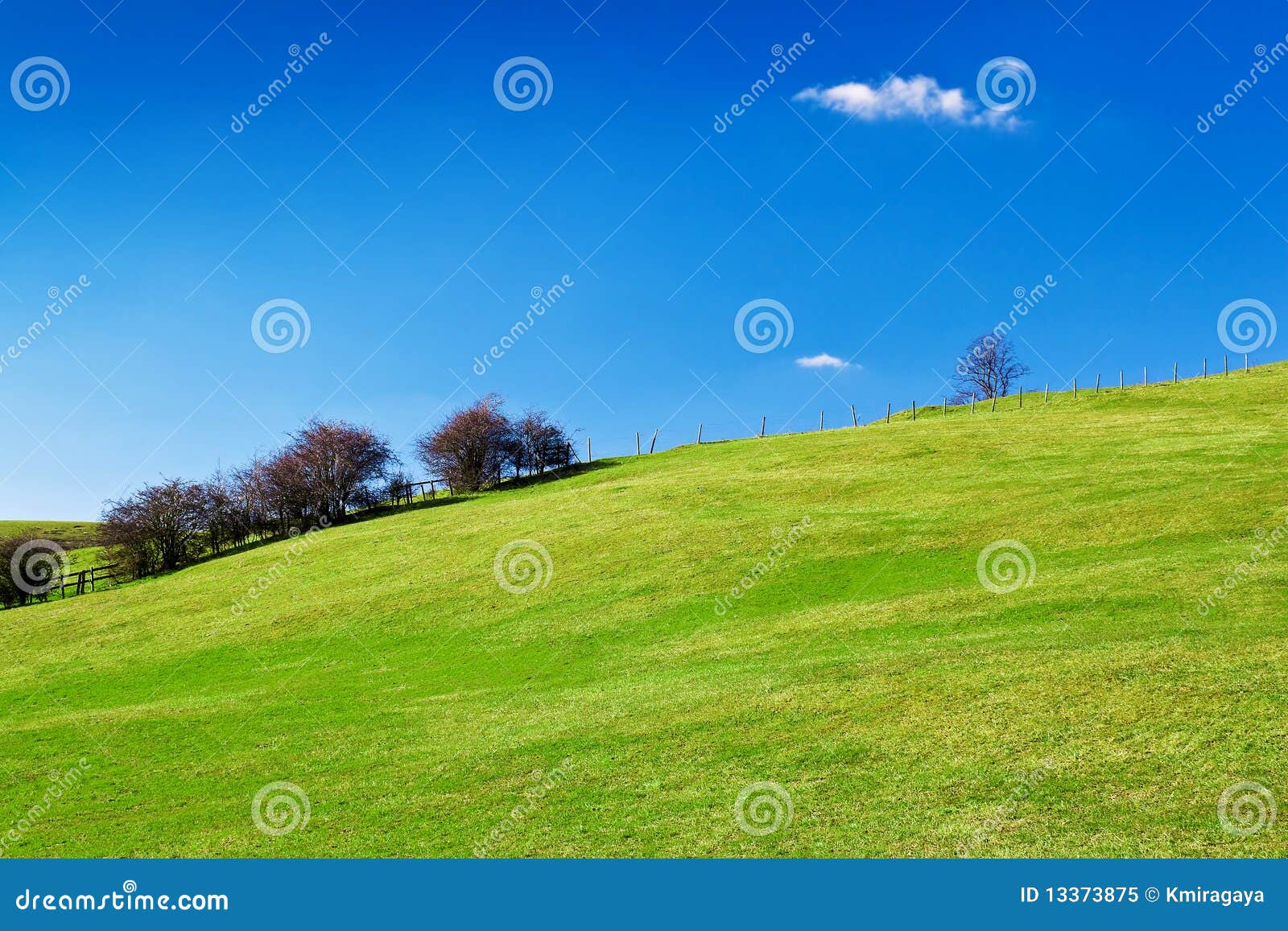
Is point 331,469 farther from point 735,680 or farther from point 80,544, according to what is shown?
point 735,680

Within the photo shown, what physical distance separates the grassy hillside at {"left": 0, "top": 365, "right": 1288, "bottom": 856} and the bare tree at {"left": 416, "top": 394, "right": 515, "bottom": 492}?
81.9 feet

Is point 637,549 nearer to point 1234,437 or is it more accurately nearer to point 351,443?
point 1234,437

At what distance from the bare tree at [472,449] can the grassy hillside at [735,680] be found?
25.0 metres

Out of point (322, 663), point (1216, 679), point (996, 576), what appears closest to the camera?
point (1216, 679)

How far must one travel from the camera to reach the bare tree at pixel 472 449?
215 ft

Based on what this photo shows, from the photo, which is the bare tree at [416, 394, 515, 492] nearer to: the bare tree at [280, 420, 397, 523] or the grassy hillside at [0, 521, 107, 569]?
the bare tree at [280, 420, 397, 523]

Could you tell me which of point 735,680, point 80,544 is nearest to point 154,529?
point 80,544

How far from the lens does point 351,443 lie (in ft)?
208

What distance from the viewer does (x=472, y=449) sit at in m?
65.6

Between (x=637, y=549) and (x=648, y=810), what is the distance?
20519 millimetres

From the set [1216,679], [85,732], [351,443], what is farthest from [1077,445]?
[351,443]

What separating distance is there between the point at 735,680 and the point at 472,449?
51.3 metres

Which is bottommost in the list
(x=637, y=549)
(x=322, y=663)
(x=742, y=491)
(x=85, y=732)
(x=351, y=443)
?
(x=85, y=732)

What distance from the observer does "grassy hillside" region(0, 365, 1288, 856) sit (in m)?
10.9
